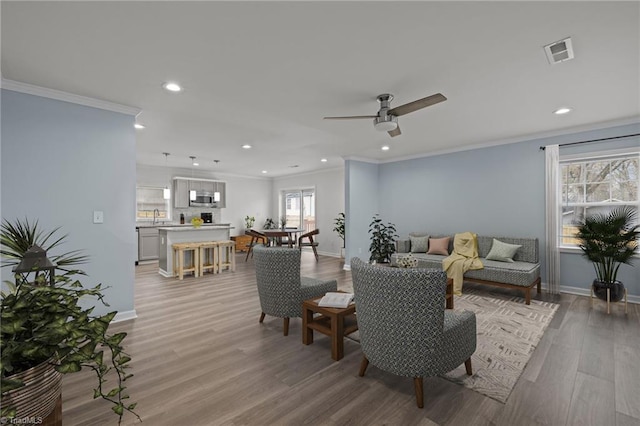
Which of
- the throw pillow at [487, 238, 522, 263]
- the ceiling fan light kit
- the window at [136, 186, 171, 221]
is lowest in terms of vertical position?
the throw pillow at [487, 238, 522, 263]

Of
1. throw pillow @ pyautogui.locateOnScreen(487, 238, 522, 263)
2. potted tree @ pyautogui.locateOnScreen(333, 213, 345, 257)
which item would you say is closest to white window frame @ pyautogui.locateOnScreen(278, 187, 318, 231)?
potted tree @ pyautogui.locateOnScreen(333, 213, 345, 257)

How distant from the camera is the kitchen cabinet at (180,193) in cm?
829

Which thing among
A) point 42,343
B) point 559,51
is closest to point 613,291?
point 559,51

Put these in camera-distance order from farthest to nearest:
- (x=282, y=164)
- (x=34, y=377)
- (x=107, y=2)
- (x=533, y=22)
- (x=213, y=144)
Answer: (x=282, y=164) < (x=213, y=144) < (x=533, y=22) < (x=107, y=2) < (x=34, y=377)

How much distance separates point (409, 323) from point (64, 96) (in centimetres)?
398

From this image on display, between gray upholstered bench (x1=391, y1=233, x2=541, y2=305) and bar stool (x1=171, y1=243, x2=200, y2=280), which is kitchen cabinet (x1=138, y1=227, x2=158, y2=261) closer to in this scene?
bar stool (x1=171, y1=243, x2=200, y2=280)

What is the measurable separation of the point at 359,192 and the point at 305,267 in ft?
7.01

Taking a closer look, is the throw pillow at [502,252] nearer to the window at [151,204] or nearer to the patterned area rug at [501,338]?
the patterned area rug at [501,338]

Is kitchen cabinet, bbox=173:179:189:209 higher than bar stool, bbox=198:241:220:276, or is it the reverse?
kitchen cabinet, bbox=173:179:189:209

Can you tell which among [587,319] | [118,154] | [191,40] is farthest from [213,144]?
[587,319]

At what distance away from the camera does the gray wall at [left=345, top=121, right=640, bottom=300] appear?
15.0 feet

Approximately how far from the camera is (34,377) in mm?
780

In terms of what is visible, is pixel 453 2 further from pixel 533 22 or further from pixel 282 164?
pixel 282 164

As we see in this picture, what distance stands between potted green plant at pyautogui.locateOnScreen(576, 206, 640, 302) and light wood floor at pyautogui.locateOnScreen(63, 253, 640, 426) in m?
0.44
